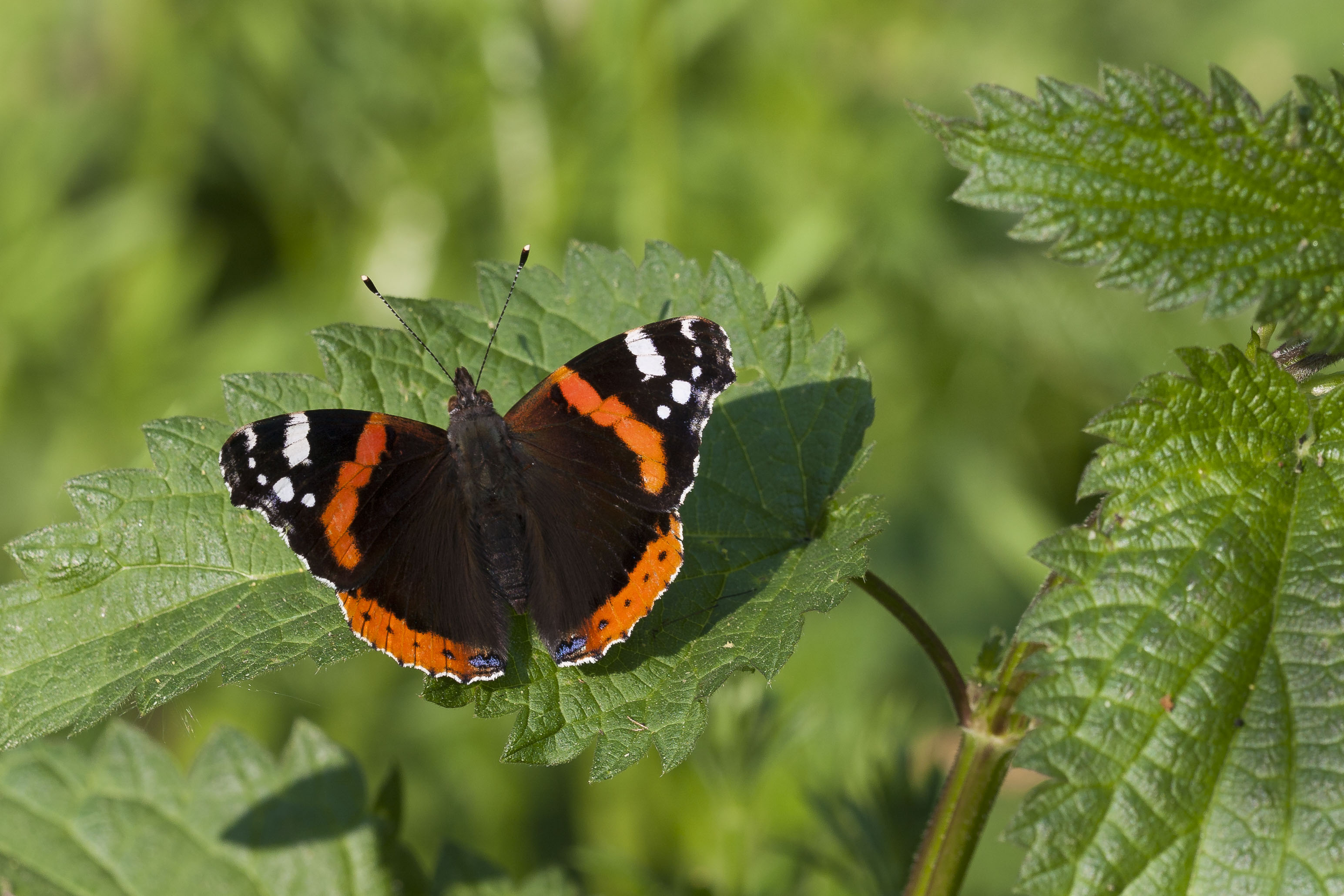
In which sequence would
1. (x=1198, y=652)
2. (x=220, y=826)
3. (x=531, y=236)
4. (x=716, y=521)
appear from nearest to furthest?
(x=1198, y=652)
(x=716, y=521)
(x=220, y=826)
(x=531, y=236)

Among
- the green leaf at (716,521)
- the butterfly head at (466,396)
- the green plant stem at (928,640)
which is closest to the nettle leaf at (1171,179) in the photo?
the green leaf at (716,521)

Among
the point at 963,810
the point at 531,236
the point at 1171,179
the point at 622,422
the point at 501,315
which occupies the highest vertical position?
the point at 531,236

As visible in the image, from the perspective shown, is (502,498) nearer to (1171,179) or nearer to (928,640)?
(928,640)

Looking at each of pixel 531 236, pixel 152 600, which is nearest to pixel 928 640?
pixel 152 600

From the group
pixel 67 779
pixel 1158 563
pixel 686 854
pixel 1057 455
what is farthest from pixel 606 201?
pixel 1158 563

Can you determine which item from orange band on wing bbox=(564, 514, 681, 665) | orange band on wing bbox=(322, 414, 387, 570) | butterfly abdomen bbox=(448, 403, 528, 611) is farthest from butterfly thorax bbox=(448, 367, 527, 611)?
orange band on wing bbox=(564, 514, 681, 665)

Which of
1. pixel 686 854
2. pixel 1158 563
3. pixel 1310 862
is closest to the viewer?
pixel 1310 862

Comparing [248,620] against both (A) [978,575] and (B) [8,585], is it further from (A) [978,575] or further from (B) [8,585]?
(A) [978,575]
